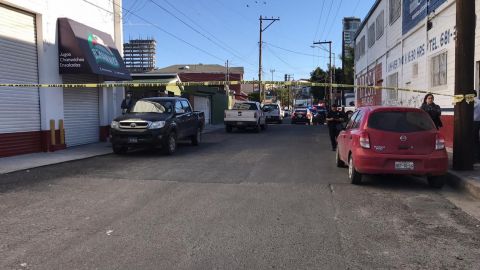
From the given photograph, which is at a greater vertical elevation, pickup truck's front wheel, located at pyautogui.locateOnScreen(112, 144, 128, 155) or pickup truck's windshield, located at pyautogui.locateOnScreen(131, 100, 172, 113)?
pickup truck's windshield, located at pyautogui.locateOnScreen(131, 100, 172, 113)

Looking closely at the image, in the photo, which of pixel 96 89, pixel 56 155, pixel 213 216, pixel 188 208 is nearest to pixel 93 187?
pixel 188 208


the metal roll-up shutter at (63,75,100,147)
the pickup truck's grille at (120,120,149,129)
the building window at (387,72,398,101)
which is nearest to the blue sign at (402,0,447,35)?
the building window at (387,72,398,101)

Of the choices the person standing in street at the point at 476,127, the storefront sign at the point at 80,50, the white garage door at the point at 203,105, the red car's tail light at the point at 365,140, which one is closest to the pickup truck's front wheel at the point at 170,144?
the storefront sign at the point at 80,50

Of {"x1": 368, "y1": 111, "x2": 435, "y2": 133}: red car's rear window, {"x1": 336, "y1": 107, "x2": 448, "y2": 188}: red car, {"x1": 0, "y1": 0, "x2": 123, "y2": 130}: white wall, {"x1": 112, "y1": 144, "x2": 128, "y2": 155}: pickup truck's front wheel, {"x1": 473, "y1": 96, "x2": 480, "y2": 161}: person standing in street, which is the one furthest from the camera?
{"x1": 0, "y1": 0, "x2": 123, "y2": 130}: white wall

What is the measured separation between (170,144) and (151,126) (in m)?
0.90

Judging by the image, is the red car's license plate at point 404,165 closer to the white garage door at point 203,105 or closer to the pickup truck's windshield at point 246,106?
the pickup truck's windshield at point 246,106

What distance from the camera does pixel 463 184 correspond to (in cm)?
890

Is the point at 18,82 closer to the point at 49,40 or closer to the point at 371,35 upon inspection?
the point at 49,40

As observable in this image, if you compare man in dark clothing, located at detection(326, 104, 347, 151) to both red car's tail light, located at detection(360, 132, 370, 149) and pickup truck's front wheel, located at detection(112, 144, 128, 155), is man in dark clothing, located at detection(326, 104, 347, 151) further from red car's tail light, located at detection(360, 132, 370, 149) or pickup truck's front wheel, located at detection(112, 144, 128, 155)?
pickup truck's front wheel, located at detection(112, 144, 128, 155)

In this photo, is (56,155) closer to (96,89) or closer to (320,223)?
(96,89)

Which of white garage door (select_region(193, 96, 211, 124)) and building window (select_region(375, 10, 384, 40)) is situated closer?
building window (select_region(375, 10, 384, 40))

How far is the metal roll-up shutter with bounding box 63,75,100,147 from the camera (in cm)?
1702

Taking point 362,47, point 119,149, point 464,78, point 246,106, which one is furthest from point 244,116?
point 362,47

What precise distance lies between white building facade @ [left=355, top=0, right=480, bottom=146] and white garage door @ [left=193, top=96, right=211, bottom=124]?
1280 cm
